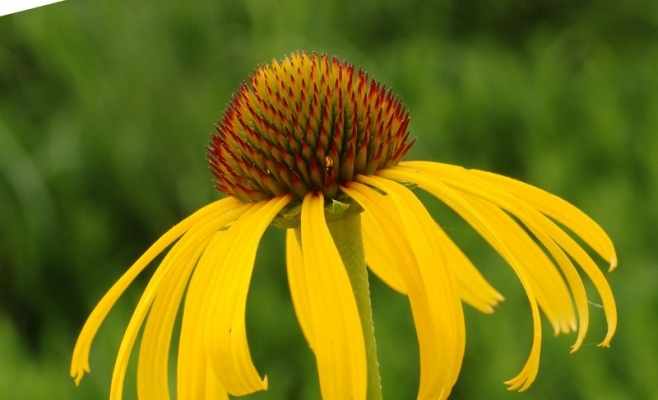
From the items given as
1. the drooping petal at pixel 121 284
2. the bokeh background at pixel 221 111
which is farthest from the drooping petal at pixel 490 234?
the bokeh background at pixel 221 111

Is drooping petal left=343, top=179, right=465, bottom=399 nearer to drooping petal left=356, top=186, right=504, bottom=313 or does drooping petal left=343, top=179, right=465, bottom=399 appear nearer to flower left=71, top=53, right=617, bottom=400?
flower left=71, top=53, right=617, bottom=400

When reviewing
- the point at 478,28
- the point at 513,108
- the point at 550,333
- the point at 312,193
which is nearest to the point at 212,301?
the point at 312,193

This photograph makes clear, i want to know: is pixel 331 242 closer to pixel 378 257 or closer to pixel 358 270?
pixel 358 270

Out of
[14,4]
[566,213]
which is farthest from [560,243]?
[14,4]

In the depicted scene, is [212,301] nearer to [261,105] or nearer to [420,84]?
[261,105]

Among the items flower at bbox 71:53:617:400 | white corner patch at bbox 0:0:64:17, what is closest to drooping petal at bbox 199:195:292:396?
flower at bbox 71:53:617:400

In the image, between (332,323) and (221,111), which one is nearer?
(332,323)
